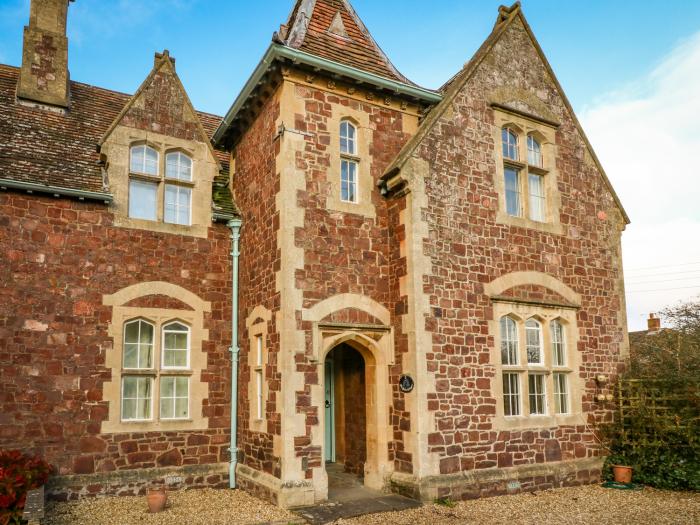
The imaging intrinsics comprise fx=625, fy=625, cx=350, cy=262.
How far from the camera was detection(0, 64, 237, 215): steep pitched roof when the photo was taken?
11484 millimetres

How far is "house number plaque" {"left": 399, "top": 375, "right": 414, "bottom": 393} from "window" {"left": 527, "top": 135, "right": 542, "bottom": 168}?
5610 mm

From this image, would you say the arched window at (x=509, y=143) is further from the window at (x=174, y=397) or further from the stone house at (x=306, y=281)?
the window at (x=174, y=397)

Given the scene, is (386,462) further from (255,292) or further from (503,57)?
(503,57)

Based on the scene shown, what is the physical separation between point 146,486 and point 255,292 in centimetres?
400

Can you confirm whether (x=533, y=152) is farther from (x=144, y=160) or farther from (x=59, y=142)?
(x=59, y=142)

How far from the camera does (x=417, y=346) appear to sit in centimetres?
1084

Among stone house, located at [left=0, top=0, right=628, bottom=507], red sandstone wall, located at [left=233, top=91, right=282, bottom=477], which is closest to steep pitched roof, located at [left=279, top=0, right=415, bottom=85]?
stone house, located at [left=0, top=0, right=628, bottom=507]

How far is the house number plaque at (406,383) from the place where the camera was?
10844 millimetres

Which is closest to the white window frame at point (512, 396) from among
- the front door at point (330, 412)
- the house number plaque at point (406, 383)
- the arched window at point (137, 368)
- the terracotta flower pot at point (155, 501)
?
the house number plaque at point (406, 383)

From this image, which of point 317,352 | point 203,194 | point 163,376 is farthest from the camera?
point 203,194

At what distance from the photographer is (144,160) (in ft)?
41.3

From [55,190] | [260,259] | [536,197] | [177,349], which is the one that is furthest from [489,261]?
[55,190]

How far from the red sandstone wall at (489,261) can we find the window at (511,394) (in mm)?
421

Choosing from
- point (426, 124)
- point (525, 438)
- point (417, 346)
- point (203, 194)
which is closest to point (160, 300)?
point (203, 194)
